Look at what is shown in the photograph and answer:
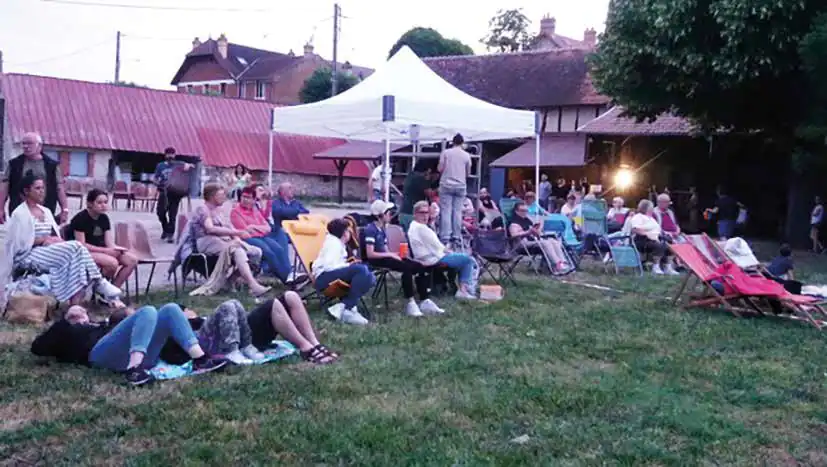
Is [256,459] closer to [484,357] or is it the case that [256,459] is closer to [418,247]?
[484,357]

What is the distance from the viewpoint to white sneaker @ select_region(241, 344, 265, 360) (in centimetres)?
541

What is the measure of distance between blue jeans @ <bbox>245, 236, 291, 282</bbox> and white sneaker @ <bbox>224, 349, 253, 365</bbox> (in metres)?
3.39

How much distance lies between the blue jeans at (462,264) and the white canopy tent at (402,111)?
9.92 feet

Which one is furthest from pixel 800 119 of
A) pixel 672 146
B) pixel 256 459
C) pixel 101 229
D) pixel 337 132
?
pixel 256 459

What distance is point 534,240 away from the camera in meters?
10.9

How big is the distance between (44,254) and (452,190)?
5518 mm

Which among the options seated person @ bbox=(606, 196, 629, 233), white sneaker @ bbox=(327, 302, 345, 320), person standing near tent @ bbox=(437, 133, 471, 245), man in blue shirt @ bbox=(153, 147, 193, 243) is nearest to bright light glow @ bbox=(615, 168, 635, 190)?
seated person @ bbox=(606, 196, 629, 233)

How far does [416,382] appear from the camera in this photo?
5.09 meters

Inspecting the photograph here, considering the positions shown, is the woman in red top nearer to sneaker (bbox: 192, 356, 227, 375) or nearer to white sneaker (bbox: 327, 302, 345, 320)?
white sneaker (bbox: 327, 302, 345, 320)

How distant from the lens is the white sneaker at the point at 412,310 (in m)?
7.46

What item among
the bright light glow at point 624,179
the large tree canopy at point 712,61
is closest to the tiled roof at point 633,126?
the bright light glow at point 624,179

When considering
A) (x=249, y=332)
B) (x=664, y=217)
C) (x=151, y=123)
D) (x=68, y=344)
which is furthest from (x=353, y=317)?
(x=151, y=123)

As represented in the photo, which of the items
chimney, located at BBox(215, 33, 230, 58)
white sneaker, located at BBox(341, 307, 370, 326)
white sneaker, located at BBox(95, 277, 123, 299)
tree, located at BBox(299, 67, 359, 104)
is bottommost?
white sneaker, located at BBox(341, 307, 370, 326)

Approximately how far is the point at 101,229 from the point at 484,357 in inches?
144
